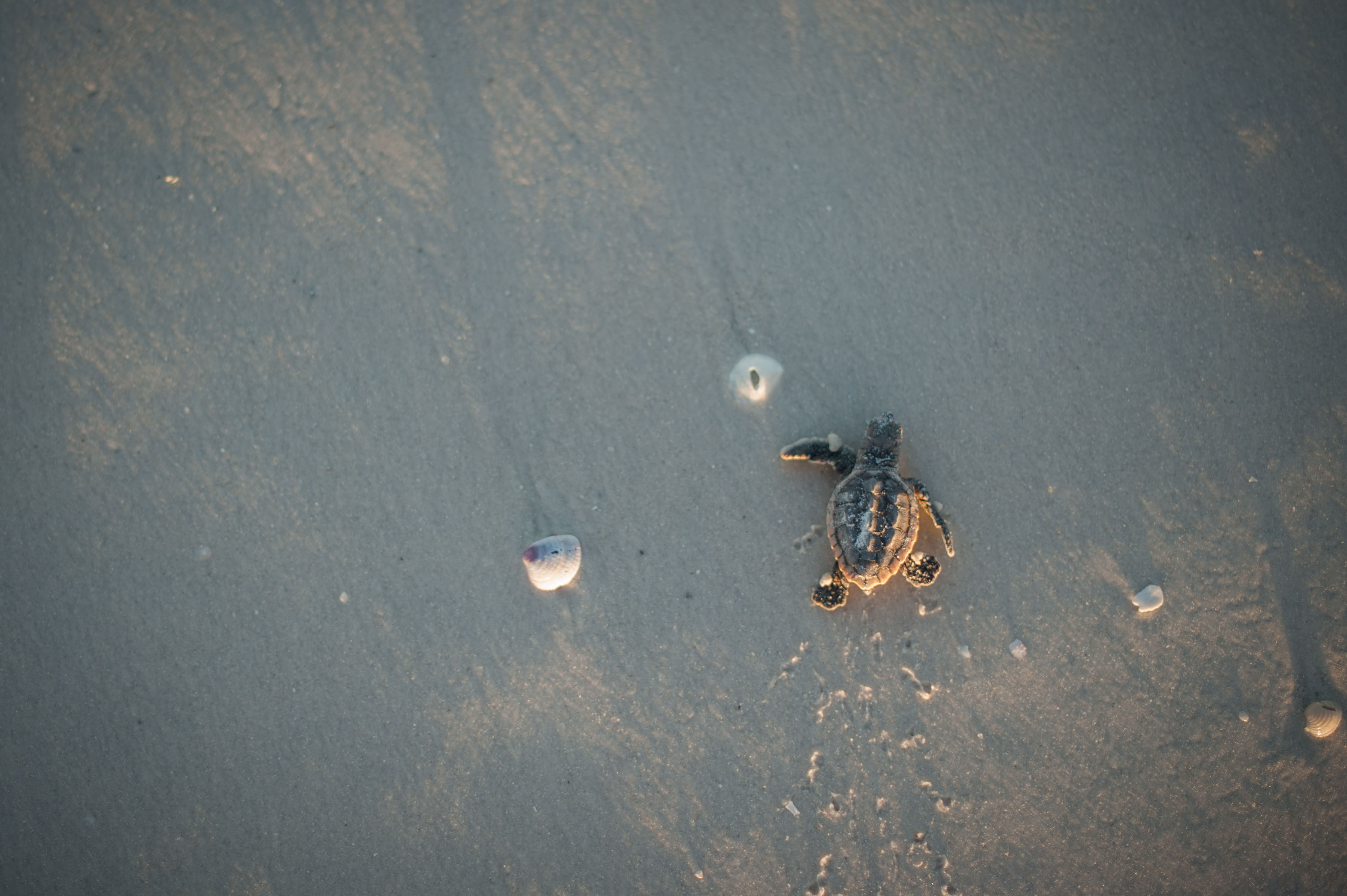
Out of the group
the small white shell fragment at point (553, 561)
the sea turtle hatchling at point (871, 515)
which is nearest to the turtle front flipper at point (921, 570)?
the sea turtle hatchling at point (871, 515)

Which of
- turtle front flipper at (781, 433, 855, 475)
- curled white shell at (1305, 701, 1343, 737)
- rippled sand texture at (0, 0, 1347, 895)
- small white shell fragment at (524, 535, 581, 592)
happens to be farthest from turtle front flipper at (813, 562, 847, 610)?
curled white shell at (1305, 701, 1343, 737)

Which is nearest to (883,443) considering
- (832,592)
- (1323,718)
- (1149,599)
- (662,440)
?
(832,592)

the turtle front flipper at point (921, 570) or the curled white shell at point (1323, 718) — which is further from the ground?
the turtle front flipper at point (921, 570)

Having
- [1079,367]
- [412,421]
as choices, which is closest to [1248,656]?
[1079,367]

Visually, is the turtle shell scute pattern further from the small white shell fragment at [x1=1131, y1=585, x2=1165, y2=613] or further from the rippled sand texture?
the small white shell fragment at [x1=1131, y1=585, x2=1165, y2=613]

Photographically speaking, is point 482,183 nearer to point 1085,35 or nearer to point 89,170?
point 89,170

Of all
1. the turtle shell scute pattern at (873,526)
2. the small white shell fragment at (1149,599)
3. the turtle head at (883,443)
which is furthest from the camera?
the small white shell fragment at (1149,599)

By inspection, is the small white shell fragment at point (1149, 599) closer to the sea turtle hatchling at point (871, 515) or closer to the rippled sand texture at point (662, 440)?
the rippled sand texture at point (662, 440)
